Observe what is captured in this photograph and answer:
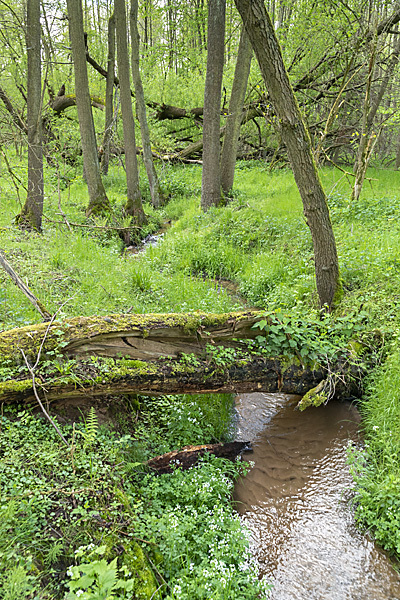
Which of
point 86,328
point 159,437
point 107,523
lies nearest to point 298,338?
point 159,437

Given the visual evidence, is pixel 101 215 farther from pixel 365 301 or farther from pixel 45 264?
pixel 365 301

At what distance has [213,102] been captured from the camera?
31.8 ft

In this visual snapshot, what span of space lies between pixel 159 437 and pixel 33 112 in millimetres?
7224

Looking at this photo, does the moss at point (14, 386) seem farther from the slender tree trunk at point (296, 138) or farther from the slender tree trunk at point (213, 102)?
the slender tree trunk at point (213, 102)

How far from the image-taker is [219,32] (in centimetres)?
931

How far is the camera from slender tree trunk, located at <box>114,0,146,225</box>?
998 centimetres

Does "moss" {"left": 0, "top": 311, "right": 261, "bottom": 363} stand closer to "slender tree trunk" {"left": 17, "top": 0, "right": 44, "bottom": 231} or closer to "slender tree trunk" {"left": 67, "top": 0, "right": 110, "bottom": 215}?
"slender tree trunk" {"left": 17, "top": 0, "right": 44, "bottom": 231}

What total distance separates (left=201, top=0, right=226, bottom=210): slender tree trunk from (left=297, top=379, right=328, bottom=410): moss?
7.02 metres

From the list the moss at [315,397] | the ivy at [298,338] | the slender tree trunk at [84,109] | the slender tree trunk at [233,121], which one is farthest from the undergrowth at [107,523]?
the slender tree trunk at [233,121]

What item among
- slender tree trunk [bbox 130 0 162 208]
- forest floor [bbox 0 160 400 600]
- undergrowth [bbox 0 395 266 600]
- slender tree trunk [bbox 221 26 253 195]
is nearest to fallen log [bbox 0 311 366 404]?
forest floor [bbox 0 160 400 600]

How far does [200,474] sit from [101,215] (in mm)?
8057

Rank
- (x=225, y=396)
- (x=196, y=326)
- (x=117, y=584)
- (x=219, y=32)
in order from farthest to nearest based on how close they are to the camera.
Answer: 1. (x=219, y=32)
2. (x=225, y=396)
3. (x=196, y=326)
4. (x=117, y=584)

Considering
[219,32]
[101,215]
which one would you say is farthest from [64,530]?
[219,32]

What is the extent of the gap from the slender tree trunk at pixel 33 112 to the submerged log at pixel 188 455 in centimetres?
580
